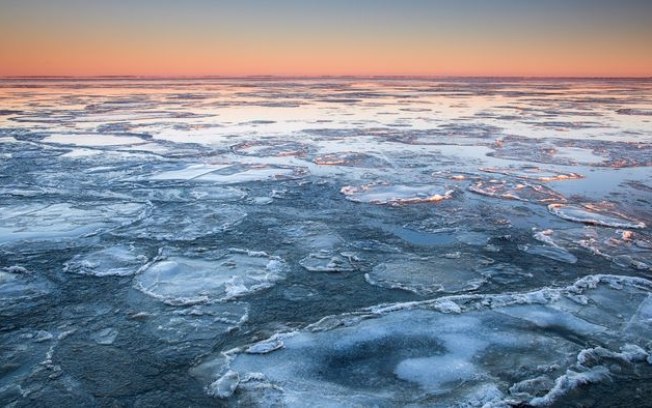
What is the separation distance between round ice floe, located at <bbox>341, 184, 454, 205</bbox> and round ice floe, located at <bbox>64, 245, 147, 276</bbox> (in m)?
3.02

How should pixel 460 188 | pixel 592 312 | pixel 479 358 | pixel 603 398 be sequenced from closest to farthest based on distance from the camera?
1. pixel 603 398
2. pixel 479 358
3. pixel 592 312
4. pixel 460 188

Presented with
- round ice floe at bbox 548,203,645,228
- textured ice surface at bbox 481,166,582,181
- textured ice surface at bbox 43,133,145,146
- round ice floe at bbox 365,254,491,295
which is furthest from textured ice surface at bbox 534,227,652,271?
textured ice surface at bbox 43,133,145,146

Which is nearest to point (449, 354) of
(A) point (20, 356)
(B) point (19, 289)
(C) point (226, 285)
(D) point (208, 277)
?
(C) point (226, 285)

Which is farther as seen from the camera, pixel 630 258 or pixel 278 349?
pixel 630 258

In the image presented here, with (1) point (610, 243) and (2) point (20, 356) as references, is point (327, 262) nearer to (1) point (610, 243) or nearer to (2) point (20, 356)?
(2) point (20, 356)

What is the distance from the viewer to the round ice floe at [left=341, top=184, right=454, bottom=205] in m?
6.46

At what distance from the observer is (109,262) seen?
4.37 m

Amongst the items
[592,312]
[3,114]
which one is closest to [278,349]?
[592,312]

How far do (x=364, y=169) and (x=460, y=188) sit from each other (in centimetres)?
191

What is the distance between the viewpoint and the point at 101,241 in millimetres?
4898

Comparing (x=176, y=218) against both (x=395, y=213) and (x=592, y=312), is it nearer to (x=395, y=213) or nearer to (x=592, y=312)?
(x=395, y=213)

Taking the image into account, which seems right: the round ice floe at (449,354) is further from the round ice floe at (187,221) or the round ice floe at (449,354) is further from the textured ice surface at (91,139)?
the textured ice surface at (91,139)

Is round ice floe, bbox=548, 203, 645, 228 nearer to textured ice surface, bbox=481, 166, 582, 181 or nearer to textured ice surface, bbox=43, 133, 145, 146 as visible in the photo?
textured ice surface, bbox=481, 166, 582, 181

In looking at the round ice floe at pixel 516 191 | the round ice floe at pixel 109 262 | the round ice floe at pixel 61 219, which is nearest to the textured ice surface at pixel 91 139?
the round ice floe at pixel 61 219
